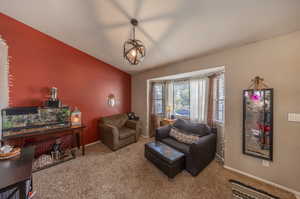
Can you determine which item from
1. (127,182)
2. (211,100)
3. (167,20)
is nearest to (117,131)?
(127,182)

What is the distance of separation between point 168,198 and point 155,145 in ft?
3.06

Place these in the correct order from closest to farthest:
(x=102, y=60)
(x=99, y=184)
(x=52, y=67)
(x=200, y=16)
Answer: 1. (x=200, y=16)
2. (x=99, y=184)
3. (x=52, y=67)
4. (x=102, y=60)

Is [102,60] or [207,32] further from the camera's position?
[102,60]

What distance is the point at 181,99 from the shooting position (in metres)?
3.67

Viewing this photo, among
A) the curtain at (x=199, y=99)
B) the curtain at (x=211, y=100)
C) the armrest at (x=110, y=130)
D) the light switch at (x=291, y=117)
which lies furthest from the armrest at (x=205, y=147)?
the armrest at (x=110, y=130)

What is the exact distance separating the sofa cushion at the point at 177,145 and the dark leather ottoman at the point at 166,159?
0.17 metres

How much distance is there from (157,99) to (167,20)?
8.85 feet

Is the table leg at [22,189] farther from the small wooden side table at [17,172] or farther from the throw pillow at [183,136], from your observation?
the throw pillow at [183,136]

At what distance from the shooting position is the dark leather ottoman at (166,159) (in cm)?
189

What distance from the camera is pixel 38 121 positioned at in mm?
2312

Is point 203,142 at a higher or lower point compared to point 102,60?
lower

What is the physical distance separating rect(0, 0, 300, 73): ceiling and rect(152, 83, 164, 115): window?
1623mm

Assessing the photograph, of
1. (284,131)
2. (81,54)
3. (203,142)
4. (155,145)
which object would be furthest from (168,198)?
(81,54)

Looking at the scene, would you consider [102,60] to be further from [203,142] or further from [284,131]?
[284,131]
